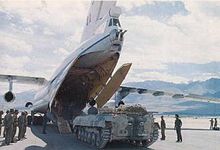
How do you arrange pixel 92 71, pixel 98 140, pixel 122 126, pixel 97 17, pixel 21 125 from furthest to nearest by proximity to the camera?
pixel 92 71 → pixel 97 17 → pixel 21 125 → pixel 98 140 → pixel 122 126

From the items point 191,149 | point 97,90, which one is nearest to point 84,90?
point 97,90

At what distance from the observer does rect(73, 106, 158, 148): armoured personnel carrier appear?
51.1ft

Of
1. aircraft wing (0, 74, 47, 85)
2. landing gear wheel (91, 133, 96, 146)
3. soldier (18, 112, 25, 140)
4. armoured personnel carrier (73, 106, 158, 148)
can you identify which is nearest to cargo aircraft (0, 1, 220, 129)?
aircraft wing (0, 74, 47, 85)

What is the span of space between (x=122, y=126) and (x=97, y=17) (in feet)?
25.3

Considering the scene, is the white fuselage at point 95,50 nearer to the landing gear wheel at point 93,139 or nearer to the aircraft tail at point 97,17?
the aircraft tail at point 97,17

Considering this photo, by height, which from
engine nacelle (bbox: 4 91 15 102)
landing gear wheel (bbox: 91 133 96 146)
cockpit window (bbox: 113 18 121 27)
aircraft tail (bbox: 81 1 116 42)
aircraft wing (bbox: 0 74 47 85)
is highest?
aircraft tail (bbox: 81 1 116 42)

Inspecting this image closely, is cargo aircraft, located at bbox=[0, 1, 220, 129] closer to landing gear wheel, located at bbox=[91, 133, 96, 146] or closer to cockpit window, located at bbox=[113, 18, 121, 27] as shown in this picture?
cockpit window, located at bbox=[113, 18, 121, 27]

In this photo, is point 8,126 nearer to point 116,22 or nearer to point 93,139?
point 93,139

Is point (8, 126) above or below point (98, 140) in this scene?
above

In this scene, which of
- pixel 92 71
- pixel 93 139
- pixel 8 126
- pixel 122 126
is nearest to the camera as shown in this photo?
pixel 122 126

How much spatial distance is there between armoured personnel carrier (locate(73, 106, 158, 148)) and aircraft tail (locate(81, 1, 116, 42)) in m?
4.50

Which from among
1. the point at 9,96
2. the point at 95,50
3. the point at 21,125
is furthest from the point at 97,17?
the point at 9,96

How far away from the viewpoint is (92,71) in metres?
23.0

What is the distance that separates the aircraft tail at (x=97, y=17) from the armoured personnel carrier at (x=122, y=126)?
4505 mm
